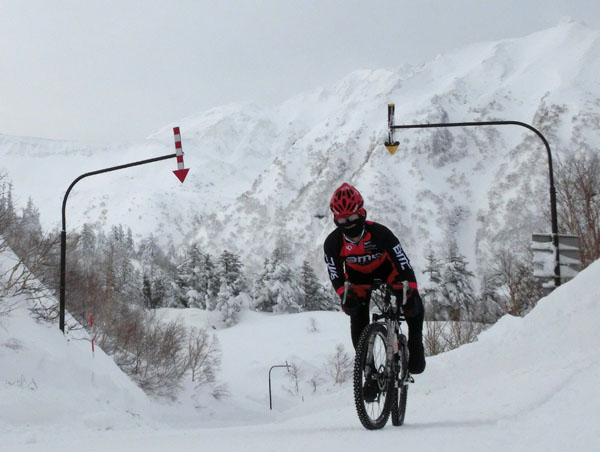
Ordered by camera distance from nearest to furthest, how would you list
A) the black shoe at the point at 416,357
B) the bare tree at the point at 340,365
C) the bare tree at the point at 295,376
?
the black shoe at the point at 416,357
the bare tree at the point at 295,376
the bare tree at the point at 340,365

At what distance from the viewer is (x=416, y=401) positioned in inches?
344

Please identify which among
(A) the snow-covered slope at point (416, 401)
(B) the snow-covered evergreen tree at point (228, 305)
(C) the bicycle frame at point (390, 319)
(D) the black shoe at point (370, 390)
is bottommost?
(B) the snow-covered evergreen tree at point (228, 305)

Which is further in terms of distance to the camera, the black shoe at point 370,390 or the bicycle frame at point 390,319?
the bicycle frame at point 390,319

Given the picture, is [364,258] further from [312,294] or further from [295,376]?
[312,294]

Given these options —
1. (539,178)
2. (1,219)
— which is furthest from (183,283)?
(539,178)

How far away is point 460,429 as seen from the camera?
5273 millimetres

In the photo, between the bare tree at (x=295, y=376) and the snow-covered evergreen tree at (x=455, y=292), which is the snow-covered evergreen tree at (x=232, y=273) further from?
the snow-covered evergreen tree at (x=455, y=292)

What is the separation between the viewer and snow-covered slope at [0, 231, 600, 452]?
16.2 feet

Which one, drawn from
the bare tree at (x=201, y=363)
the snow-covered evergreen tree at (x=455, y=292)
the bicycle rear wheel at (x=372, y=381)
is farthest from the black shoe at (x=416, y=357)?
the snow-covered evergreen tree at (x=455, y=292)

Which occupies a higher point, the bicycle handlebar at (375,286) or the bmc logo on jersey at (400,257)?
the bmc logo on jersey at (400,257)

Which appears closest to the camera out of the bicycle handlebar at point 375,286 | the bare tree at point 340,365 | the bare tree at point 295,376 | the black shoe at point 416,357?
the bicycle handlebar at point 375,286

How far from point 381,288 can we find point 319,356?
65.6 m

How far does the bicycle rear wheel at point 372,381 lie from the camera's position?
5.55 m

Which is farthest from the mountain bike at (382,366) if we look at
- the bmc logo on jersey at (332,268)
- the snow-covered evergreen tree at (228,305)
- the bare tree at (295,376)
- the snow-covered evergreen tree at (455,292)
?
the snow-covered evergreen tree at (228,305)
